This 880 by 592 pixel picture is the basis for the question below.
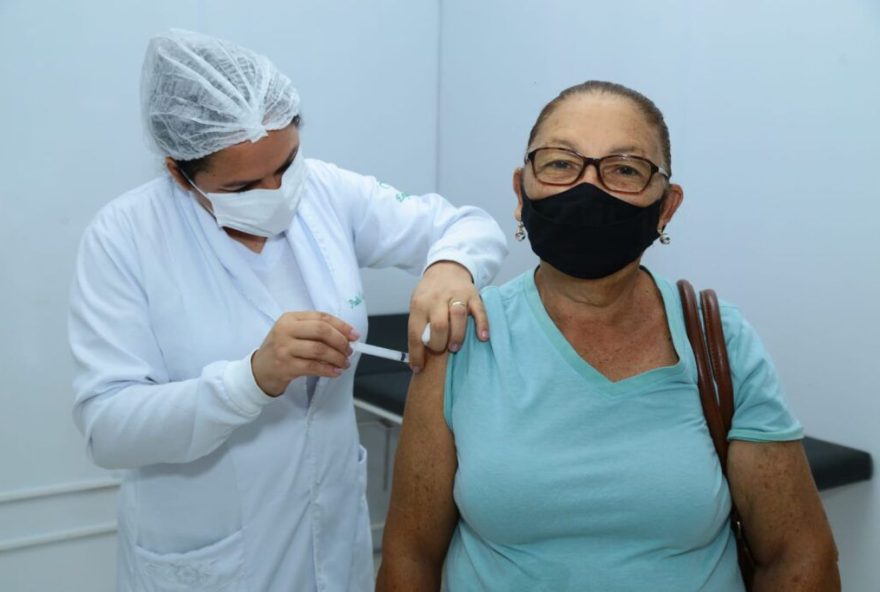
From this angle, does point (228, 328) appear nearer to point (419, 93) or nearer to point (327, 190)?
point (327, 190)

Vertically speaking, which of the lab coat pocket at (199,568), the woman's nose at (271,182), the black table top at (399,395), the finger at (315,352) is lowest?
the black table top at (399,395)

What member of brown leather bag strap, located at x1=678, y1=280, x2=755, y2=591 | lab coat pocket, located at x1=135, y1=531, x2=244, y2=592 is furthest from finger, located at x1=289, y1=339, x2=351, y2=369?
brown leather bag strap, located at x1=678, y1=280, x2=755, y2=591

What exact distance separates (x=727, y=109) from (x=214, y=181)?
146 centimetres

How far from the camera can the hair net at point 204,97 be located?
1.41 meters

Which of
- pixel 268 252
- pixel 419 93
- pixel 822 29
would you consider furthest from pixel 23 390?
pixel 822 29

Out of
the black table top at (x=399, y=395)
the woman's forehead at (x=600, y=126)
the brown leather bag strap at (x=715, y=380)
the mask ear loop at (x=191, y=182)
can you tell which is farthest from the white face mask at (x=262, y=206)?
the black table top at (x=399, y=395)

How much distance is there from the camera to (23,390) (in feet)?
8.54

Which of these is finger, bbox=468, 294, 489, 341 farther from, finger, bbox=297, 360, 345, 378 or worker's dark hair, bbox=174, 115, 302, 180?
worker's dark hair, bbox=174, 115, 302, 180


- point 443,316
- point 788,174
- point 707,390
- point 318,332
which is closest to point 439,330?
point 443,316

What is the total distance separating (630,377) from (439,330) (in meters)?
0.29

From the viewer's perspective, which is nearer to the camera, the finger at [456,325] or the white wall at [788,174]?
the finger at [456,325]

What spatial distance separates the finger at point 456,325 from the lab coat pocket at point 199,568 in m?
0.56

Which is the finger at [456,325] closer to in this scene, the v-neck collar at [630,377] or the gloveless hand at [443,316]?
the gloveless hand at [443,316]

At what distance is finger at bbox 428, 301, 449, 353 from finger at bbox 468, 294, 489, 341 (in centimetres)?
5
